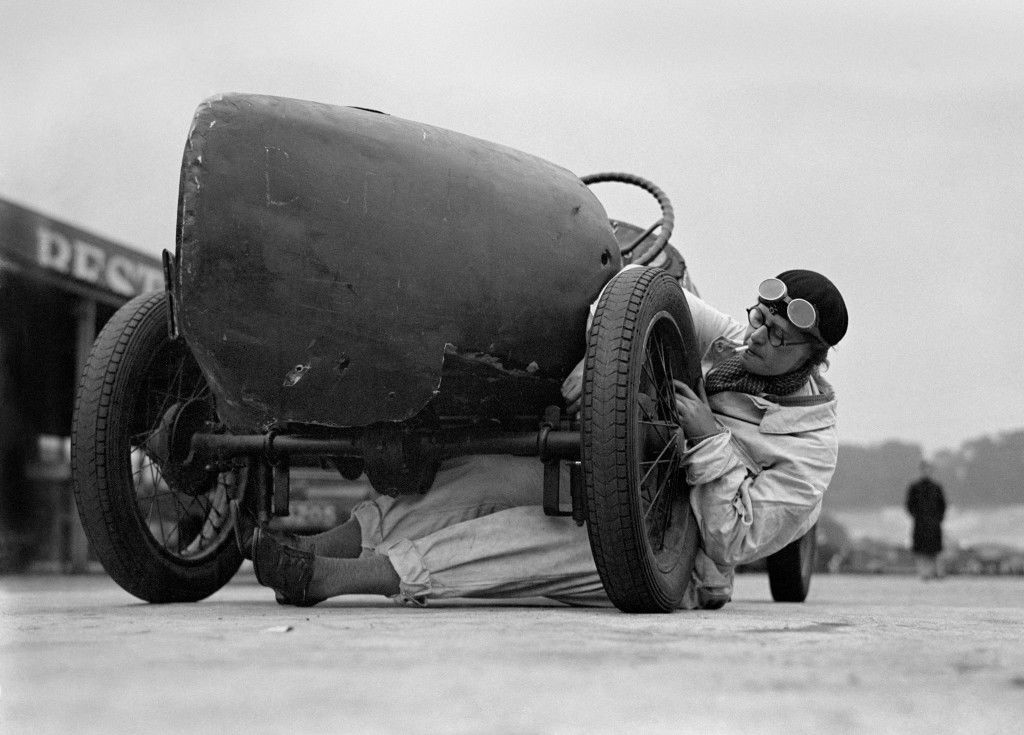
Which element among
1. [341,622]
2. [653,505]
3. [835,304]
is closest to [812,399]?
[835,304]

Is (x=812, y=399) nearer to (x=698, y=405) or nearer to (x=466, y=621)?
(x=698, y=405)

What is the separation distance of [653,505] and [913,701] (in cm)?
180

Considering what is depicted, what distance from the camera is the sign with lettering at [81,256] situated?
964cm

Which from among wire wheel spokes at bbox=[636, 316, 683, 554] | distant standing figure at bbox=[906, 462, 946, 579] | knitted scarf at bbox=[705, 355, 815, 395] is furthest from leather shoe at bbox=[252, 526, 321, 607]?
distant standing figure at bbox=[906, 462, 946, 579]

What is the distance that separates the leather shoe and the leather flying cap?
1.51 metres

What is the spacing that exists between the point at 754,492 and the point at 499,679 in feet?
6.44

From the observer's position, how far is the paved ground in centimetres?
135

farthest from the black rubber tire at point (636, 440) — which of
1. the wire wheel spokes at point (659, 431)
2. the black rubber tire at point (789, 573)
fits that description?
the black rubber tire at point (789, 573)

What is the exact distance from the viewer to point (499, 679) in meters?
1.64

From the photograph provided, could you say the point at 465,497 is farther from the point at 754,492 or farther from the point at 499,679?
the point at 499,679

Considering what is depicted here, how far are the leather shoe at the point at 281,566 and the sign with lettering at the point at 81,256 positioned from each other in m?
5.92

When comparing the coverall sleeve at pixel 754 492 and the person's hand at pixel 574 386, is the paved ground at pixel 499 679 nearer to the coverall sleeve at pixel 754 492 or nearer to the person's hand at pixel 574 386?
the coverall sleeve at pixel 754 492

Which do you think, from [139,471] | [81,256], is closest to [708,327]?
[139,471]

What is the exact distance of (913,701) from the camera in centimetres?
153
